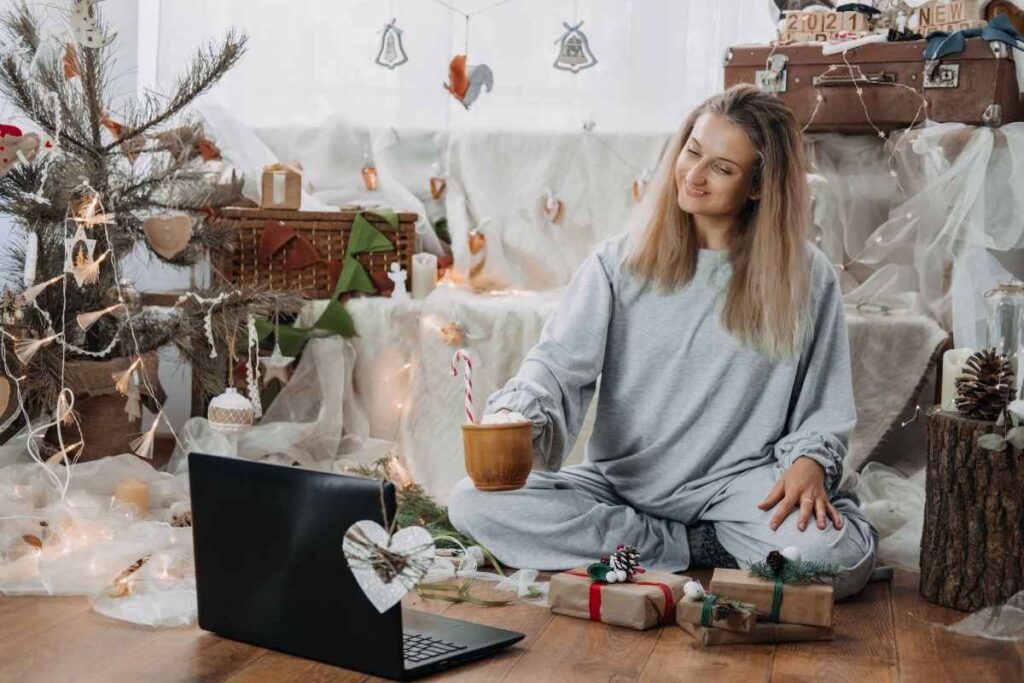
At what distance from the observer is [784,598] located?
2.01 metres

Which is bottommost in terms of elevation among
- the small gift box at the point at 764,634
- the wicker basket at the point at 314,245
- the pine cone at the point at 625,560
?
the small gift box at the point at 764,634

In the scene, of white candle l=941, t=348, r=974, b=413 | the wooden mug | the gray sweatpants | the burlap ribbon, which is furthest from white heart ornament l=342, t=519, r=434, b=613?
the burlap ribbon

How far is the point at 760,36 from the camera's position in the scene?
11.6 feet

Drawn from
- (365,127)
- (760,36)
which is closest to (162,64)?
(365,127)

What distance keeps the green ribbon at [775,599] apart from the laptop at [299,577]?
15.7 inches

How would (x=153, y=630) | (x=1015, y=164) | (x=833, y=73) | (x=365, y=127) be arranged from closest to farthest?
(x=153, y=630)
(x=1015, y=164)
(x=833, y=73)
(x=365, y=127)

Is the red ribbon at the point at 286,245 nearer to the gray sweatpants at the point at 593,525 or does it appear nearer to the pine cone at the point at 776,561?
the gray sweatpants at the point at 593,525

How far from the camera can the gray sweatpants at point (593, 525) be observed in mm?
2330

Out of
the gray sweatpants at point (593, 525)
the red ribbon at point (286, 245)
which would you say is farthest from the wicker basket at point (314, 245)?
the gray sweatpants at point (593, 525)

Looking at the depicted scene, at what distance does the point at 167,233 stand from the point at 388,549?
1439 millimetres

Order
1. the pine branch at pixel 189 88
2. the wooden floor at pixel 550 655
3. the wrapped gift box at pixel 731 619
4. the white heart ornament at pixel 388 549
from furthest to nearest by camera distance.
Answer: the pine branch at pixel 189 88 → the wrapped gift box at pixel 731 619 → the wooden floor at pixel 550 655 → the white heart ornament at pixel 388 549

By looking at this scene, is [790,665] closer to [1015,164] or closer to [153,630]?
[153,630]

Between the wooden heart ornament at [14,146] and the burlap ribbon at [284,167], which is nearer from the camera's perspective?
the wooden heart ornament at [14,146]

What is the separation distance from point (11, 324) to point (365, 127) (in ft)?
4.58
